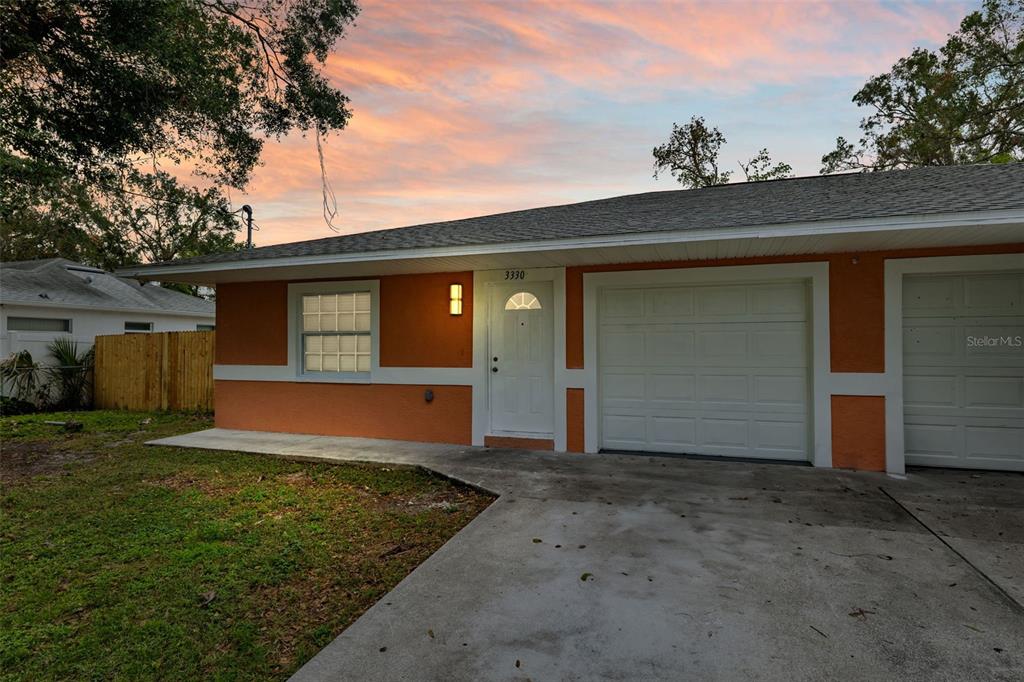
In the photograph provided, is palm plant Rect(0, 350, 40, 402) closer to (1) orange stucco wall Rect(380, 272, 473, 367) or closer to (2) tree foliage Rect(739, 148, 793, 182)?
(1) orange stucco wall Rect(380, 272, 473, 367)

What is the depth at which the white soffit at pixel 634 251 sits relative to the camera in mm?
4387

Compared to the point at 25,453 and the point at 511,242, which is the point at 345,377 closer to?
the point at 511,242

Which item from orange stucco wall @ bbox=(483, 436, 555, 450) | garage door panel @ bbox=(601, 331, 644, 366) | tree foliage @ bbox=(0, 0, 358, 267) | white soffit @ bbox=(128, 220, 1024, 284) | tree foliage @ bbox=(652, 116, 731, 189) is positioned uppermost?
tree foliage @ bbox=(652, 116, 731, 189)

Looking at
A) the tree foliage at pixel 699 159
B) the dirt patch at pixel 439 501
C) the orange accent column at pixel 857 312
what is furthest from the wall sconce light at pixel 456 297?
the tree foliage at pixel 699 159

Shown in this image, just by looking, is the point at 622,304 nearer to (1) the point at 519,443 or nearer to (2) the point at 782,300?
(2) the point at 782,300

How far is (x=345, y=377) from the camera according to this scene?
23.3 ft

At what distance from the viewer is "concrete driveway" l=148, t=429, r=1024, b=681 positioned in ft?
6.72

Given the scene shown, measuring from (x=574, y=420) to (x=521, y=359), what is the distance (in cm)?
102

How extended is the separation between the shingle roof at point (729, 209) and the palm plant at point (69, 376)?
7053mm

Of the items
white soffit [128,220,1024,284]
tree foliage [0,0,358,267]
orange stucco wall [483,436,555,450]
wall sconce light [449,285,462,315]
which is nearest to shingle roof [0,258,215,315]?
tree foliage [0,0,358,267]

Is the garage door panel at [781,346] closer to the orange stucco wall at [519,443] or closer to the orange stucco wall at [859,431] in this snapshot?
the orange stucco wall at [859,431]

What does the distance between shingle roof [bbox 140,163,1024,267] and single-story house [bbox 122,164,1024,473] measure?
51 mm

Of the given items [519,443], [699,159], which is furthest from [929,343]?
[699,159]

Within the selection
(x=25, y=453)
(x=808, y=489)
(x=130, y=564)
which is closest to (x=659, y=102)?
(x=808, y=489)
